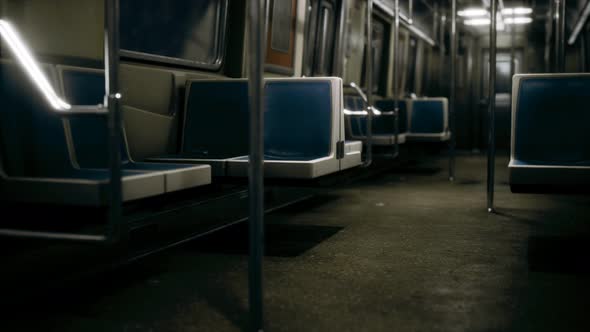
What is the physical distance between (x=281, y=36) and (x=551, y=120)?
267 centimetres

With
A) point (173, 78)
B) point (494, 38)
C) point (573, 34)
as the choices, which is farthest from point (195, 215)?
point (573, 34)

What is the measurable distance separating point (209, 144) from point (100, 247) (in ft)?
3.58

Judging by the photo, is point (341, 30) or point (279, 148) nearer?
point (279, 148)

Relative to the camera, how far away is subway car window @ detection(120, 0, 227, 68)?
403 centimetres

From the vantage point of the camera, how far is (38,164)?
9.55ft

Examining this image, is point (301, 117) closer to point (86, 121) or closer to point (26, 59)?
point (86, 121)

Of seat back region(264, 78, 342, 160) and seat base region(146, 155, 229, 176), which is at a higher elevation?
seat back region(264, 78, 342, 160)

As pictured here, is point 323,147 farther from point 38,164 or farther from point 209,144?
point 38,164

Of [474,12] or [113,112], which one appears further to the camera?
[474,12]

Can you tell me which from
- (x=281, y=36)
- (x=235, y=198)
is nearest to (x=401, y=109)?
(x=281, y=36)

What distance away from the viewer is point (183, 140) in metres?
4.41

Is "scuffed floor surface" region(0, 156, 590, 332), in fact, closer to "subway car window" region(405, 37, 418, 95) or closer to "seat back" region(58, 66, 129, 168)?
"seat back" region(58, 66, 129, 168)

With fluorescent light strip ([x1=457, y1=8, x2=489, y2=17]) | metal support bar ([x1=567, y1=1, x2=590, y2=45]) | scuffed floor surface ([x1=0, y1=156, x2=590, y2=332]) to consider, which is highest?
fluorescent light strip ([x1=457, y1=8, x2=489, y2=17])

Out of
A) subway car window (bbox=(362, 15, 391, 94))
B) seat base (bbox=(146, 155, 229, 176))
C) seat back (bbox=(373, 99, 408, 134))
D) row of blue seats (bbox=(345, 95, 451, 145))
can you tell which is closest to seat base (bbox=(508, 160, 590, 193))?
seat base (bbox=(146, 155, 229, 176))
